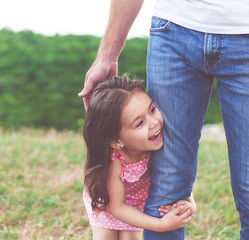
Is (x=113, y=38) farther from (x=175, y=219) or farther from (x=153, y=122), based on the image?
(x=175, y=219)

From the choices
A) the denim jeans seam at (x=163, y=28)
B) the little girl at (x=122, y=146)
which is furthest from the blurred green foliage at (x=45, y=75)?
the denim jeans seam at (x=163, y=28)

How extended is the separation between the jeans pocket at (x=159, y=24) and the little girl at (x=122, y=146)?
1.02ft

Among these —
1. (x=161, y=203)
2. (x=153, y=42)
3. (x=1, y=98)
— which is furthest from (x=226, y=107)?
(x=1, y=98)

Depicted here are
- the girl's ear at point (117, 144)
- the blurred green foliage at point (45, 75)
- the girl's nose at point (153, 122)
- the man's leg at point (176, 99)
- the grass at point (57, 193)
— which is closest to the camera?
the man's leg at point (176, 99)

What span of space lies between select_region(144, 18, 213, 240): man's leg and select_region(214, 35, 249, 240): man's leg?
0.10m

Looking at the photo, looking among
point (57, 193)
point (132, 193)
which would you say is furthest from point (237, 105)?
point (57, 193)

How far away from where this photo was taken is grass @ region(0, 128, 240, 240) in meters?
2.77

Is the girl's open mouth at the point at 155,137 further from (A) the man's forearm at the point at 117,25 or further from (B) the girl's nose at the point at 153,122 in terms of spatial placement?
(A) the man's forearm at the point at 117,25

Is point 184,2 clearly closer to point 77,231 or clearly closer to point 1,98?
point 77,231

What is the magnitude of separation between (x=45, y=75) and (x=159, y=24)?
5128 mm

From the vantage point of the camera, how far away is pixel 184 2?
1.55 m

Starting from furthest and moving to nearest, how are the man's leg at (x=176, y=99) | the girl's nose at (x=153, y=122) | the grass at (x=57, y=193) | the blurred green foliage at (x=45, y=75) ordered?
the blurred green foliage at (x=45, y=75) < the grass at (x=57, y=193) < the girl's nose at (x=153, y=122) < the man's leg at (x=176, y=99)

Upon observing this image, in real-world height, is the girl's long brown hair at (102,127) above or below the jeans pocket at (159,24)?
below

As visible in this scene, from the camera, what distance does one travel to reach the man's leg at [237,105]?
1.48 m
